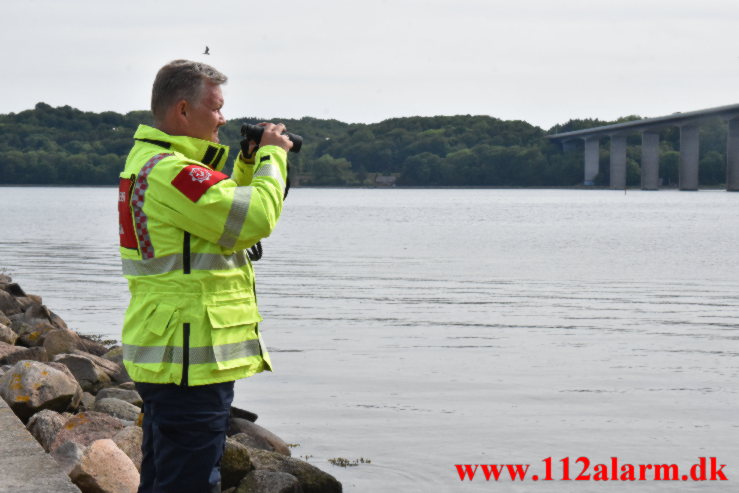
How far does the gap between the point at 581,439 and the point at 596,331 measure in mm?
7554

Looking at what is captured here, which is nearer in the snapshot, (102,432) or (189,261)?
(189,261)

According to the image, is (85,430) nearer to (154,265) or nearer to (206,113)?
(154,265)

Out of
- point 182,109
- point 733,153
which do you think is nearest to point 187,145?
point 182,109

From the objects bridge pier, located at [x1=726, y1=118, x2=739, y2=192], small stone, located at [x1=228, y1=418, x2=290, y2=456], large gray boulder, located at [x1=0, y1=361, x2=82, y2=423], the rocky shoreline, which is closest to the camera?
the rocky shoreline

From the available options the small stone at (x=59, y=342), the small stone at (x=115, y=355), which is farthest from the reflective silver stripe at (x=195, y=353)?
the small stone at (x=115, y=355)

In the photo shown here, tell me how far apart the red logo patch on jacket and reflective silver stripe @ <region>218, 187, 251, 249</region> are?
4.1 inches

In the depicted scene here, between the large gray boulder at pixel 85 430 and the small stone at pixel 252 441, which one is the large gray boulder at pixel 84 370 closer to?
the small stone at pixel 252 441

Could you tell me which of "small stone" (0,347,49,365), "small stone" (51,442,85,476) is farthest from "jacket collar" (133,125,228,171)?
"small stone" (0,347,49,365)

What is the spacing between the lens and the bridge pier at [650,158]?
12925cm

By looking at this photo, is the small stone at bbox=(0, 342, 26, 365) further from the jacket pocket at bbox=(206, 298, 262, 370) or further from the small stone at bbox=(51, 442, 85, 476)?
the jacket pocket at bbox=(206, 298, 262, 370)

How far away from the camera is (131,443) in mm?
7012

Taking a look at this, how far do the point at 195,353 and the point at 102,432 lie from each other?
12.2 ft

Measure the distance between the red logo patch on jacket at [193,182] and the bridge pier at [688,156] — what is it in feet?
398

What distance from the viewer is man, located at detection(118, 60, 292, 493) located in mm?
4016
